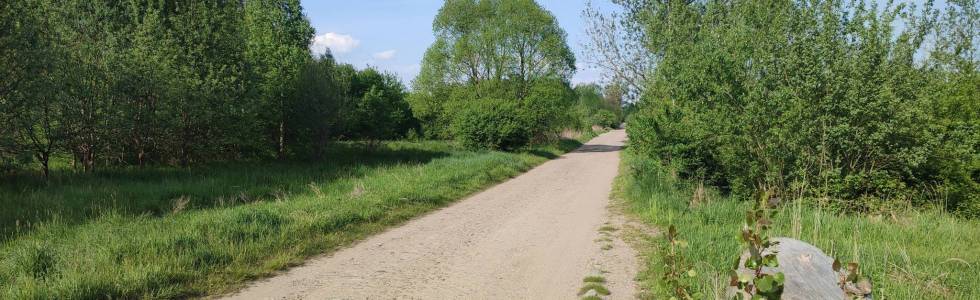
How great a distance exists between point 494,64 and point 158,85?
2072 centimetres

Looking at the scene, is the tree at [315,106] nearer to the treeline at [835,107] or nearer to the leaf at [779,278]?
the treeline at [835,107]

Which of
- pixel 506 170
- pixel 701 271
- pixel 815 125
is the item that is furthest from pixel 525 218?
pixel 506 170

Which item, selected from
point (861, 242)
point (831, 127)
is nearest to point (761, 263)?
point (861, 242)

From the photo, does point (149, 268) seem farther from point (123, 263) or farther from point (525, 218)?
point (525, 218)

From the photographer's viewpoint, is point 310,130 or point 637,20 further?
point 637,20

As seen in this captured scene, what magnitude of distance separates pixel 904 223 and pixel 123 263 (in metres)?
11.4

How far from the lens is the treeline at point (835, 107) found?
30.6 feet

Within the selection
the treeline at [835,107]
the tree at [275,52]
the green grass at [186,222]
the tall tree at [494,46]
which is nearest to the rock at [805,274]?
the green grass at [186,222]

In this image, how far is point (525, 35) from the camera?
31766 mm

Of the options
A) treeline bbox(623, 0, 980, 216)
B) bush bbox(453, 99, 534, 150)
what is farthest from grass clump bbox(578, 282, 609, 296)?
bush bbox(453, 99, 534, 150)

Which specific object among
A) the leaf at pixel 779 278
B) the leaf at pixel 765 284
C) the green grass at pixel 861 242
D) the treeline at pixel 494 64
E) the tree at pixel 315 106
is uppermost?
the treeline at pixel 494 64

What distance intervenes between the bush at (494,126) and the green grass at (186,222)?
1081 cm

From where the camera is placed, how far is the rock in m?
3.73

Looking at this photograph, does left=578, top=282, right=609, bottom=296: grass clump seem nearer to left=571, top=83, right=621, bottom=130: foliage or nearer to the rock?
the rock
